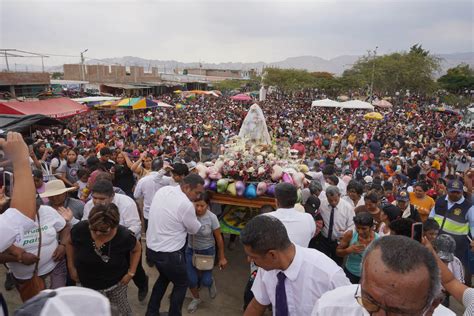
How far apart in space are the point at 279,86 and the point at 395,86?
1685cm

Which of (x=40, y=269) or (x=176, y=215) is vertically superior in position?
(x=176, y=215)

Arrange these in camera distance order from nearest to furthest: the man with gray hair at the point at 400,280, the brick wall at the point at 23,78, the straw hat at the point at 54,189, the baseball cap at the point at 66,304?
the baseball cap at the point at 66,304, the man with gray hair at the point at 400,280, the straw hat at the point at 54,189, the brick wall at the point at 23,78

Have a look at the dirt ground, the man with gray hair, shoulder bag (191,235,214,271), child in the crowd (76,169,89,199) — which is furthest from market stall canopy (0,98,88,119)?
the man with gray hair

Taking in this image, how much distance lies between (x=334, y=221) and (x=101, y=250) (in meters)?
2.78

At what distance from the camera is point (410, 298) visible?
1266mm

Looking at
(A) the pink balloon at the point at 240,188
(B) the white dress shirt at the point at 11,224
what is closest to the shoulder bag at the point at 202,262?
(A) the pink balloon at the point at 240,188

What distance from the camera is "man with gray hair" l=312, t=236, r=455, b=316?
1271 mm

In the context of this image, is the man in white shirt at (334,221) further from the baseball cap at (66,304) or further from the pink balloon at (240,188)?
the baseball cap at (66,304)

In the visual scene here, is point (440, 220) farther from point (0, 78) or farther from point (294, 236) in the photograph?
point (0, 78)

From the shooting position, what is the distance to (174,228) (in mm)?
3449

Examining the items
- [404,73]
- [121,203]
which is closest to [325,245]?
[121,203]

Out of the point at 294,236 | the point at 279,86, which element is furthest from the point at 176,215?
the point at 279,86

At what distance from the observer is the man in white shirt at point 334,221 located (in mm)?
4281

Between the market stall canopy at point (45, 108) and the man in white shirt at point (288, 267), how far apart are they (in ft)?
38.0
